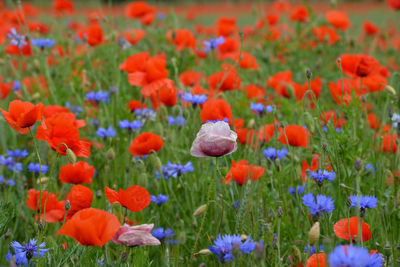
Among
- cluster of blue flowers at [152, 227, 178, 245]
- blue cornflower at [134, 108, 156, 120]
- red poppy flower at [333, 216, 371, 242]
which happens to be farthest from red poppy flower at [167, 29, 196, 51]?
red poppy flower at [333, 216, 371, 242]

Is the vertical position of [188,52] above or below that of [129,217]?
above

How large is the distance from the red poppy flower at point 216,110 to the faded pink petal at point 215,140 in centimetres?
34

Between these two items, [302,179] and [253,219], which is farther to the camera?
[302,179]

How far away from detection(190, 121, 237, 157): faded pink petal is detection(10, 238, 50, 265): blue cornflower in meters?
0.42

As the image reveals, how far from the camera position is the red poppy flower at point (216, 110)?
1460mm

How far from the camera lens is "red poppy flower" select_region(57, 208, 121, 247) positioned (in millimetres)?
907

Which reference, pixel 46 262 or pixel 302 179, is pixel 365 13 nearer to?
pixel 302 179

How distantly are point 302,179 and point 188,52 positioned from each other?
1460 mm

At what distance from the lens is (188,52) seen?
2855 millimetres

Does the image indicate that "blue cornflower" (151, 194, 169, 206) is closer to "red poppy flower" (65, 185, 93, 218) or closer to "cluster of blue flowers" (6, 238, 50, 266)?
"red poppy flower" (65, 185, 93, 218)

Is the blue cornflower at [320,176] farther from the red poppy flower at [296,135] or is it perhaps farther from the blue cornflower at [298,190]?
the red poppy flower at [296,135]

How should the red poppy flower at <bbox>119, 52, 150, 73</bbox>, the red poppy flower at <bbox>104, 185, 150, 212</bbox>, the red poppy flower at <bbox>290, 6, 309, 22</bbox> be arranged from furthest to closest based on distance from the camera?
the red poppy flower at <bbox>290, 6, 309, 22</bbox>, the red poppy flower at <bbox>119, 52, 150, 73</bbox>, the red poppy flower at <bbox>104, 185, 150, 212</bbox>

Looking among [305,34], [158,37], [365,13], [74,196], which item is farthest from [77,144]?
[365,13]

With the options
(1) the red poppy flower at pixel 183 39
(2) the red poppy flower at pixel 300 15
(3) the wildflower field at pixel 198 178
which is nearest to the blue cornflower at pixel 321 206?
(3) the wildflower field at pixel 198 178
